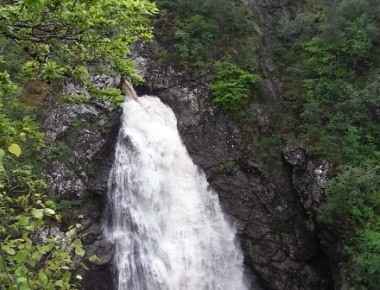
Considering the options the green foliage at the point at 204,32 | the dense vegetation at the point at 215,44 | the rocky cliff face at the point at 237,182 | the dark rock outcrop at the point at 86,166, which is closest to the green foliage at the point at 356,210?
the rocky cliff face at the point at 237,182

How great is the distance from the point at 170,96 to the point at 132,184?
3.47 m

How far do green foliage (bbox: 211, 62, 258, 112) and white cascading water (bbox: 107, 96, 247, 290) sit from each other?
1.90 meters

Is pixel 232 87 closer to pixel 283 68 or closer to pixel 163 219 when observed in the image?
pixel 283 68

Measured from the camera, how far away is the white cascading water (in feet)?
40.2

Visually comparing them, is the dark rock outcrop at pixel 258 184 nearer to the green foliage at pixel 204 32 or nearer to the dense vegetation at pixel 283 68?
the dense vegetation at pixel 283 68

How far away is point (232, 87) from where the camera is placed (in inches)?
587

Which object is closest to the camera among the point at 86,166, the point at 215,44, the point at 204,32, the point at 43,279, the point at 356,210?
the point at 43,279

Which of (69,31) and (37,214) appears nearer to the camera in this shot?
(37,214)

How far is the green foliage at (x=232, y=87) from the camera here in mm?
14812

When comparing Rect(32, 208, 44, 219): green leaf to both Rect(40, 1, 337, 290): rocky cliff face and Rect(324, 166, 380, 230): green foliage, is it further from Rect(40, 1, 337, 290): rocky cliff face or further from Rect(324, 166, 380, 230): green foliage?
Rect(324, 166, 380, 230): green foliage

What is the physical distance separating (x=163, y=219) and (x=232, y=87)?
471cm

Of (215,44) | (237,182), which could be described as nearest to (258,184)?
(237,182)

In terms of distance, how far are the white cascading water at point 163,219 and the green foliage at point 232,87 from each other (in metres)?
1.90

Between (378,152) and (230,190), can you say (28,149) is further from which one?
(378,152)
